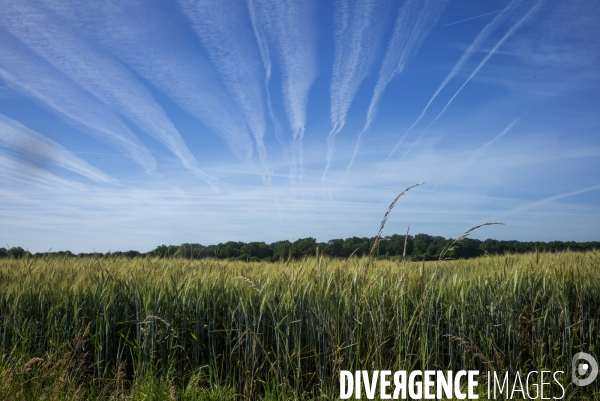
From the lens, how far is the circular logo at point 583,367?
11.3 feet

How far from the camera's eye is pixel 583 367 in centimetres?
349

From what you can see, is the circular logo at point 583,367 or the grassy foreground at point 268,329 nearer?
the grassy foreground at point 268,329

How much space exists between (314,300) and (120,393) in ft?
5.19

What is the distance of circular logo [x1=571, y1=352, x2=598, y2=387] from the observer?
136 inches

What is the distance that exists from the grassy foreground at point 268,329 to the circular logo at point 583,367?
6cm

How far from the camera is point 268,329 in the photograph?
3211 millimetres

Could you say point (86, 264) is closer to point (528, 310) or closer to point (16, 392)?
point (16, 392)

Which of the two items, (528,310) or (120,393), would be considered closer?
(120,393)

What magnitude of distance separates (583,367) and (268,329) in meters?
2.74

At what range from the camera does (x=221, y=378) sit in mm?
3051

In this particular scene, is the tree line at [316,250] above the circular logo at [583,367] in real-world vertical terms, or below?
above

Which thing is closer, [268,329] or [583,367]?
[268,329]

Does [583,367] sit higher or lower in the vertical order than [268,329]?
lower

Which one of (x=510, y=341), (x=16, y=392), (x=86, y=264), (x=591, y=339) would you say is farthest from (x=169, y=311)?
(x=591, y=339)
